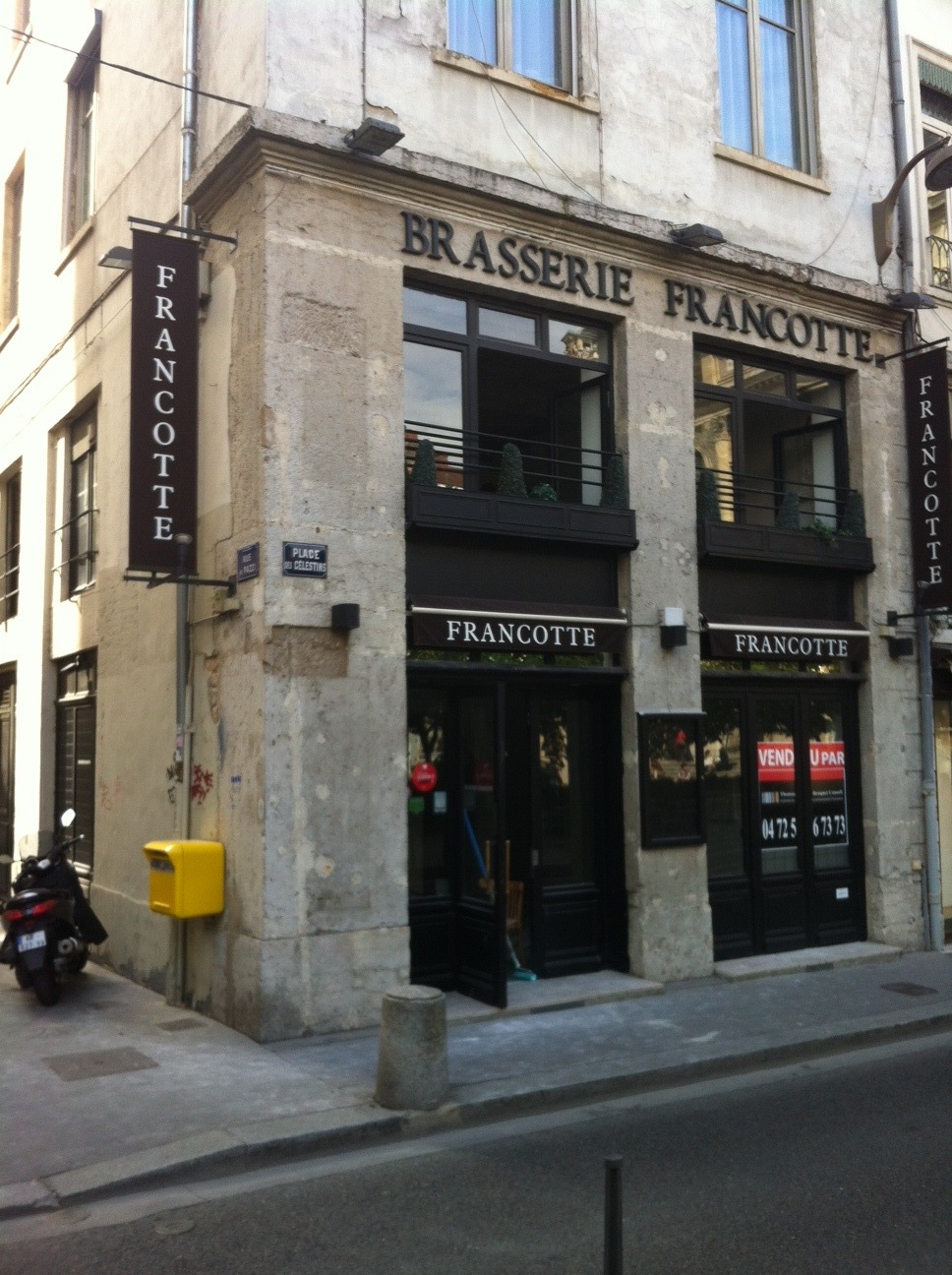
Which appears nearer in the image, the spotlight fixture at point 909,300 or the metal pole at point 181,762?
the metal pole at point 181,762

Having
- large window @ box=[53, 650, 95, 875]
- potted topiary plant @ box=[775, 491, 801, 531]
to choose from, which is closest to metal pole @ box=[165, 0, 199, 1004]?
large window @ box=[53, 650, 95, 875]

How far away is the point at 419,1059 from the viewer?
707 centimetres

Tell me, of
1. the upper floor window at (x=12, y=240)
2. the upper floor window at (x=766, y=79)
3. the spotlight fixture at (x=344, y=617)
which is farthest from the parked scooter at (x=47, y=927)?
the upper floor window at (x=766, y=79)

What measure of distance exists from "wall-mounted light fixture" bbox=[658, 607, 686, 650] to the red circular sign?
2465 mm

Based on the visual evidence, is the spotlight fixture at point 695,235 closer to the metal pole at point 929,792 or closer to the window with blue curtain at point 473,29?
the window with blue curtain at point 473,29

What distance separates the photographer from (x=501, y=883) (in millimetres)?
9594

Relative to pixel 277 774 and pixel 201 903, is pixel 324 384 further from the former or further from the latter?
pixel 201 903

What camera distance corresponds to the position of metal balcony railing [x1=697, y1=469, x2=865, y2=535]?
11748 millimetres

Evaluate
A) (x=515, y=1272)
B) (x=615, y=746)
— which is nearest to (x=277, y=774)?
(x=615, y=746)

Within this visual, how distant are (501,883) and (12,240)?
12.6 meters

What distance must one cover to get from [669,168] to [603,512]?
364cm

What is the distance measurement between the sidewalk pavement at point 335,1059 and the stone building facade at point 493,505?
0.41 meters

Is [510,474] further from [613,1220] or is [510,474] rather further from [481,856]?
[613,1220]

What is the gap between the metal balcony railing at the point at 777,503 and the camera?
11.7 metres
